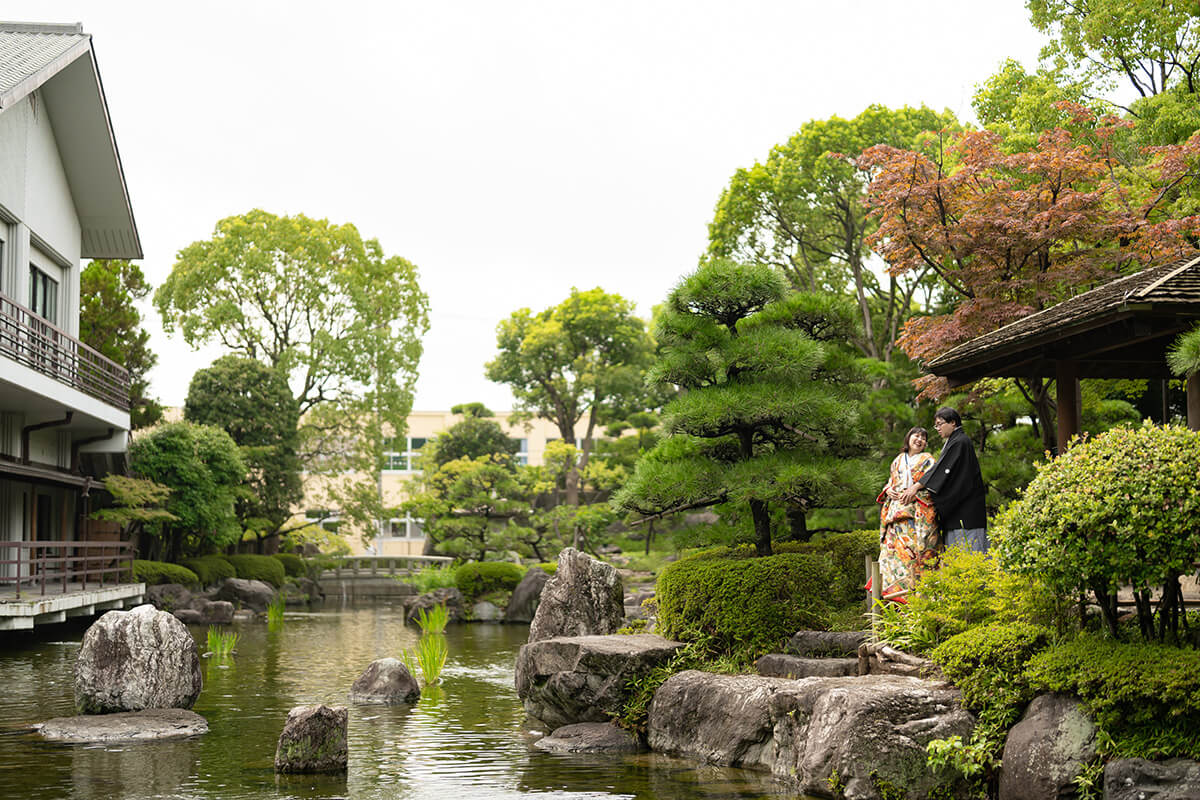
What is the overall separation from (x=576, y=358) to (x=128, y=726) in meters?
30.8

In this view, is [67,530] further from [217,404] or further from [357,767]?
[357,767]

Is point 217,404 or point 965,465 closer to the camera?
point 965,465

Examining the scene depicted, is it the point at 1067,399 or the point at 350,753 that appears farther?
the point at 1067,399

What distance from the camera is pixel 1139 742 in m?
7.21

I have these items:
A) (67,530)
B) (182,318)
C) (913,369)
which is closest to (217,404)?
(182,318)

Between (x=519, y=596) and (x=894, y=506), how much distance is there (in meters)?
19.3

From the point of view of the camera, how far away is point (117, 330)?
1304 inches

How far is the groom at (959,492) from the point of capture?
10.6 m

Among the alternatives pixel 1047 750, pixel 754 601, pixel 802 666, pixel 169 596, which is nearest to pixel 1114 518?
pixel 1047 750

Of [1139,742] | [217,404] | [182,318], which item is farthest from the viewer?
[182,318]

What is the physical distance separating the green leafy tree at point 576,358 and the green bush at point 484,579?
32.1ft

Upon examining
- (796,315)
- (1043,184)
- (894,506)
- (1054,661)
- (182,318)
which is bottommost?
(1054,661)

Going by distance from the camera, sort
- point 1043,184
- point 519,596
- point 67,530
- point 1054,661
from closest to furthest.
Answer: point 1054,661 → point 1043,184 → point 67,530 → point 519,596

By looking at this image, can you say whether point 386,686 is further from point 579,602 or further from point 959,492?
point 959,492
